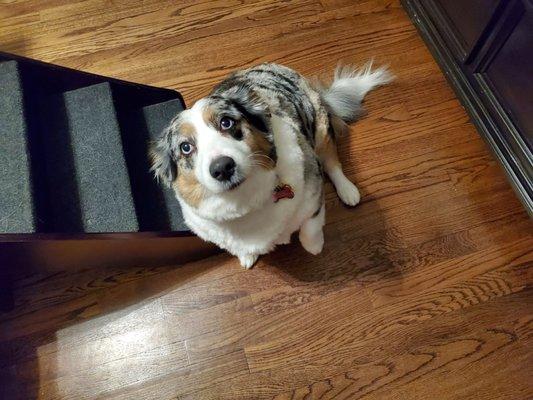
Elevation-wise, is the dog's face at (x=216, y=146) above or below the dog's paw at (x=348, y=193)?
above

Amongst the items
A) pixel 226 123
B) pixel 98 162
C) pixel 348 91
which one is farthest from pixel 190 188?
pixel 348 91

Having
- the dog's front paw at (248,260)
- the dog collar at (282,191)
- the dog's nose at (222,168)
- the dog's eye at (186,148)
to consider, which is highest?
the dog's nose at (222,168)

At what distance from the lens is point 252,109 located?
4.26 feet

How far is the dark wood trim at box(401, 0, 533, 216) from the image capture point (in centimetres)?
172

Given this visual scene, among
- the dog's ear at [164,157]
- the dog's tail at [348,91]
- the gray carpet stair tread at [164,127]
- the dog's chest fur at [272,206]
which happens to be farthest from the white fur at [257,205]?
the dog's tail at [348,91]

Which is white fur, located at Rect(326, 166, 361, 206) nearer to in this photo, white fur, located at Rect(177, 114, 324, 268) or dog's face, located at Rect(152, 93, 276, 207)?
white fur, located at Rect(177, 114, 324, 268)

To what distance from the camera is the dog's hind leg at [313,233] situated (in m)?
1.55

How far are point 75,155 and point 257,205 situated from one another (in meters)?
0.91

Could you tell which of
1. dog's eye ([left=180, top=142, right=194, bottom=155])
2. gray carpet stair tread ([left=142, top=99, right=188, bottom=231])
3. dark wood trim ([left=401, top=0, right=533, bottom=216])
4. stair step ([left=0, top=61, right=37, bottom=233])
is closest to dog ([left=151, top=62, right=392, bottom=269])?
dog's eye ([left=180, top=142, right=194, bottom=155])

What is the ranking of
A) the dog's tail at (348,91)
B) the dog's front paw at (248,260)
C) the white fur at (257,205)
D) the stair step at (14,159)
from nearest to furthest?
the white fur at (257,205), the stair step at (14,159), the dog's front paw at (248,260), the dog's tail at (348,91)

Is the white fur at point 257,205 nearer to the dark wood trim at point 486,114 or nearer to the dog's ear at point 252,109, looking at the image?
the dog's ear at point 252,109

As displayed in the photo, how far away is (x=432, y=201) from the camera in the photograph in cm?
185

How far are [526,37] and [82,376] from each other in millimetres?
2056

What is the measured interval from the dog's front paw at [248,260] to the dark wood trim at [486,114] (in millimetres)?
1107
